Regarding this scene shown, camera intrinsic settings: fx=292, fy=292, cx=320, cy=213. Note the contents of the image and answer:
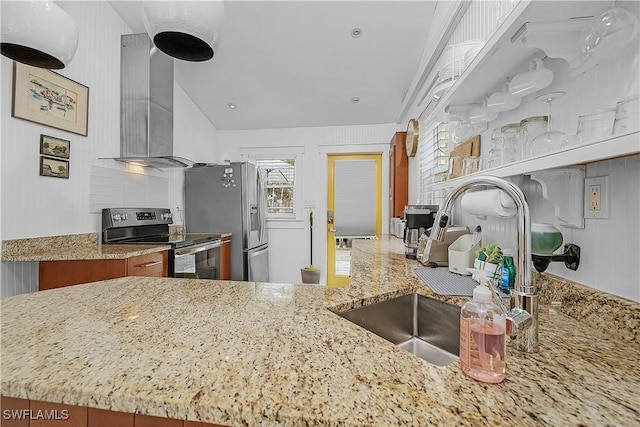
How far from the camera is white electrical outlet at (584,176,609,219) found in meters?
0.82

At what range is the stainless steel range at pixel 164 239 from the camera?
249cm

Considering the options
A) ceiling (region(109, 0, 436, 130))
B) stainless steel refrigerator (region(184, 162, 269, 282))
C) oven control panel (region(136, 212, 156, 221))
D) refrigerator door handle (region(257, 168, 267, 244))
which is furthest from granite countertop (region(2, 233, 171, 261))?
ceiling (region(109, 0, 436, 130))

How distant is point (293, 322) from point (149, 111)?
2821mm

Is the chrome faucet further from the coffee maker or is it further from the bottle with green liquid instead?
the coffee maker

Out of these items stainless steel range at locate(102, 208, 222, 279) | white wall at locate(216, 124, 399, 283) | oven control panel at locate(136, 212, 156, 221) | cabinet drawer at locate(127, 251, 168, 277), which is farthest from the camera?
white wall at locate(216, 124, 399, 283)

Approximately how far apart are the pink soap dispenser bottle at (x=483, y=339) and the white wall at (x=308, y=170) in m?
3.73

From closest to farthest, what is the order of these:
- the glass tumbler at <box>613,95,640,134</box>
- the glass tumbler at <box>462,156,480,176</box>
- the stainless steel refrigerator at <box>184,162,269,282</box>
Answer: the glass tumbler at <box>613,95,640,134</box> → the glass tumbler at <box>462,156,480,176</box> → the stainless steel refrigerator at <box>184,162,269,282</box>

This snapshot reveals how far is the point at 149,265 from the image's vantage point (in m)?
2.16

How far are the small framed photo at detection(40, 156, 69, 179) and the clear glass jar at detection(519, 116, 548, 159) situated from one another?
111 inches

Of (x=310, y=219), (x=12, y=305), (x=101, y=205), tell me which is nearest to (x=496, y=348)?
(x=12, y=305)

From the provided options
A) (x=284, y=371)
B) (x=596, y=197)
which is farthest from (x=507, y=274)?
(x=284, y=371)

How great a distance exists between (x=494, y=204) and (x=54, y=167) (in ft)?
9.16

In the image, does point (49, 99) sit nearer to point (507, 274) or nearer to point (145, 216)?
point (145, 216)

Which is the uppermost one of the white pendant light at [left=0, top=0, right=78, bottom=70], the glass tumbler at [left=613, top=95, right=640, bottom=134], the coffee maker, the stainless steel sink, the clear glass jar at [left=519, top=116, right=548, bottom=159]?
the white pendant light at [left=0, top=0, right=78, bottom=70]
